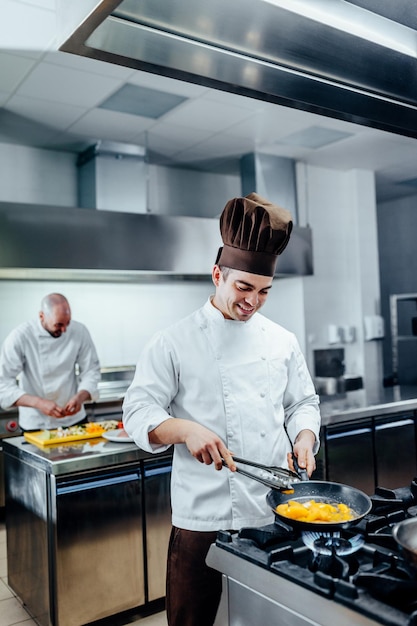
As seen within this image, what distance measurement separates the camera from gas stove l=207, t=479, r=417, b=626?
1.12 metres

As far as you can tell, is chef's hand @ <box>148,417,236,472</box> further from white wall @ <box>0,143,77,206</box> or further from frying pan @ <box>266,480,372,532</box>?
white wall @ <box>0,143,77,206</box>

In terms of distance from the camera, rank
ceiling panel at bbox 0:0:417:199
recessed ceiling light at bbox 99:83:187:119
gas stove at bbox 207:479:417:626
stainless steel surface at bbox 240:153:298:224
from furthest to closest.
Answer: stainless steel surface at bbox 240:153:298:224, recessed ceiling light at bbox 99:83:187:119, ceiling panel at bbox 0:0:417:199, gas stove at bbox 207:479:417:626

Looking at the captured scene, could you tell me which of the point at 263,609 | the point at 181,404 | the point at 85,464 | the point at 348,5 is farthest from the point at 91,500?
A: the point at 348,5

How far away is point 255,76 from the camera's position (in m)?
1.42

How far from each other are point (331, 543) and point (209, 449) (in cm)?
43

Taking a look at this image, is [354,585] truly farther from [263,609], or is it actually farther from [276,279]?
[276,279]

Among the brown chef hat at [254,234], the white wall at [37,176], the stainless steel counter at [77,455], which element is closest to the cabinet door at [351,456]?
A: the stainless steel counter at [77,455]

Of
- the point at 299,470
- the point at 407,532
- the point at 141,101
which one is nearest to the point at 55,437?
the point at 299,470

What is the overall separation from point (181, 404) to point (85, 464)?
3.46 feet

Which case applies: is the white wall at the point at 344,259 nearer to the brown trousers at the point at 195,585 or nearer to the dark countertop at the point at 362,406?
the dark countertop at the point at 362,406

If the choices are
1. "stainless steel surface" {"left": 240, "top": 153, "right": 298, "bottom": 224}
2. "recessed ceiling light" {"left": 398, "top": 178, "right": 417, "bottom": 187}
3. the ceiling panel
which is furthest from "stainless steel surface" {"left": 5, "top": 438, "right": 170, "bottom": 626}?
"recessed ceiling light" {"left": 398, "top": 178, "right": 417, "bottom": 187}

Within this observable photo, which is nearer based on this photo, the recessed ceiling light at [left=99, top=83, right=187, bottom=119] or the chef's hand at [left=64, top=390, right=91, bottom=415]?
the chef's hand at [left=64, top=390, right=91, bottom=415]

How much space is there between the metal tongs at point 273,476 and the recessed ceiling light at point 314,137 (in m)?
3.90

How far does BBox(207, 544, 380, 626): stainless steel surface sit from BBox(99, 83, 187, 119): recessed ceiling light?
352cm
